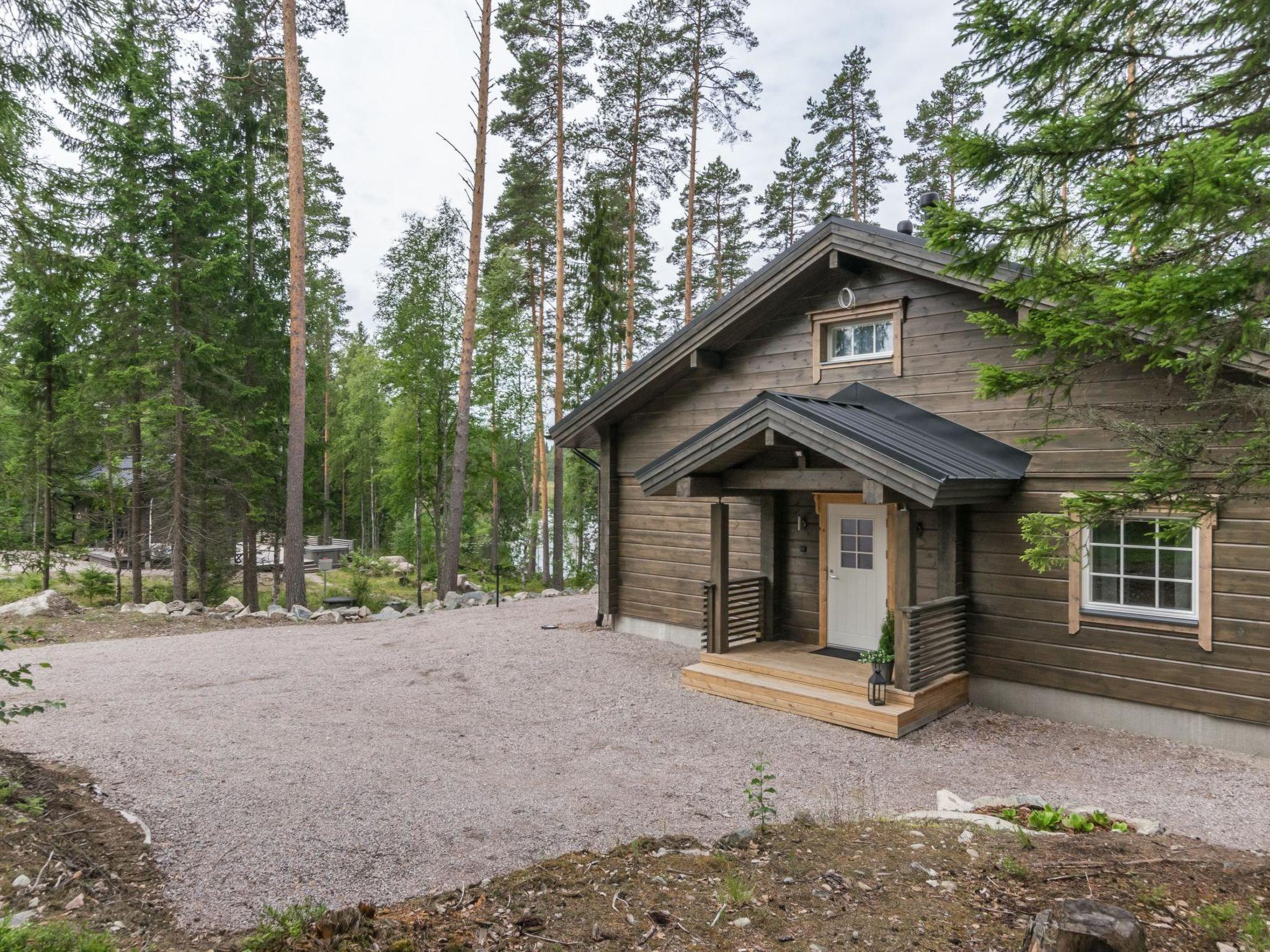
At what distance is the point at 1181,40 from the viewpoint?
340 centimetres

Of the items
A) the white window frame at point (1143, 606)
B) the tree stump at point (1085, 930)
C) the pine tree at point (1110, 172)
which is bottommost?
the tree stump at point (1085, 930)

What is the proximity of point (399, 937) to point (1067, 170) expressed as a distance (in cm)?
457

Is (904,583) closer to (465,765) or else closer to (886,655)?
(886,655)

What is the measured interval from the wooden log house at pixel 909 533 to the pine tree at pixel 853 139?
1243cm

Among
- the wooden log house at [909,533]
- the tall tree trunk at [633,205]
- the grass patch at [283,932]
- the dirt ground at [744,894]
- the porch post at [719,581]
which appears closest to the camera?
the grass patch at [283,932]

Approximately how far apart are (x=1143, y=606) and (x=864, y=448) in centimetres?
285

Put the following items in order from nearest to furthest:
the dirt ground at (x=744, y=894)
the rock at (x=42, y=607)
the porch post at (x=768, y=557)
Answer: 1. the dirt ground at (x=744, y=894)
2. the porch post at (x=768, y=557)
3. the rock at (x=42, y=607)

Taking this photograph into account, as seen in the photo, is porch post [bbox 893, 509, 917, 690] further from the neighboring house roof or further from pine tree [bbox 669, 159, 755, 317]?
pine tree [bbox 669, 159, 755, 317]

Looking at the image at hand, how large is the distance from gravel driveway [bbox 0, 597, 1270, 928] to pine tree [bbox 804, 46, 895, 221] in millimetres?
15333

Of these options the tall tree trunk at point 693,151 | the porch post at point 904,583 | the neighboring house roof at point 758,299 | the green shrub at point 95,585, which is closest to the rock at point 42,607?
the green shrub at point 95,585

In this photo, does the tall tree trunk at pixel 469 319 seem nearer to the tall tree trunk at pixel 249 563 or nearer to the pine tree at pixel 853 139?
the tall tree trunk at pixel 249 563

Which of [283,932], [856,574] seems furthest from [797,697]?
[283,932]

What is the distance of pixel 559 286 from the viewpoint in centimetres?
1606

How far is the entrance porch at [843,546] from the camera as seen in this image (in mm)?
6062
